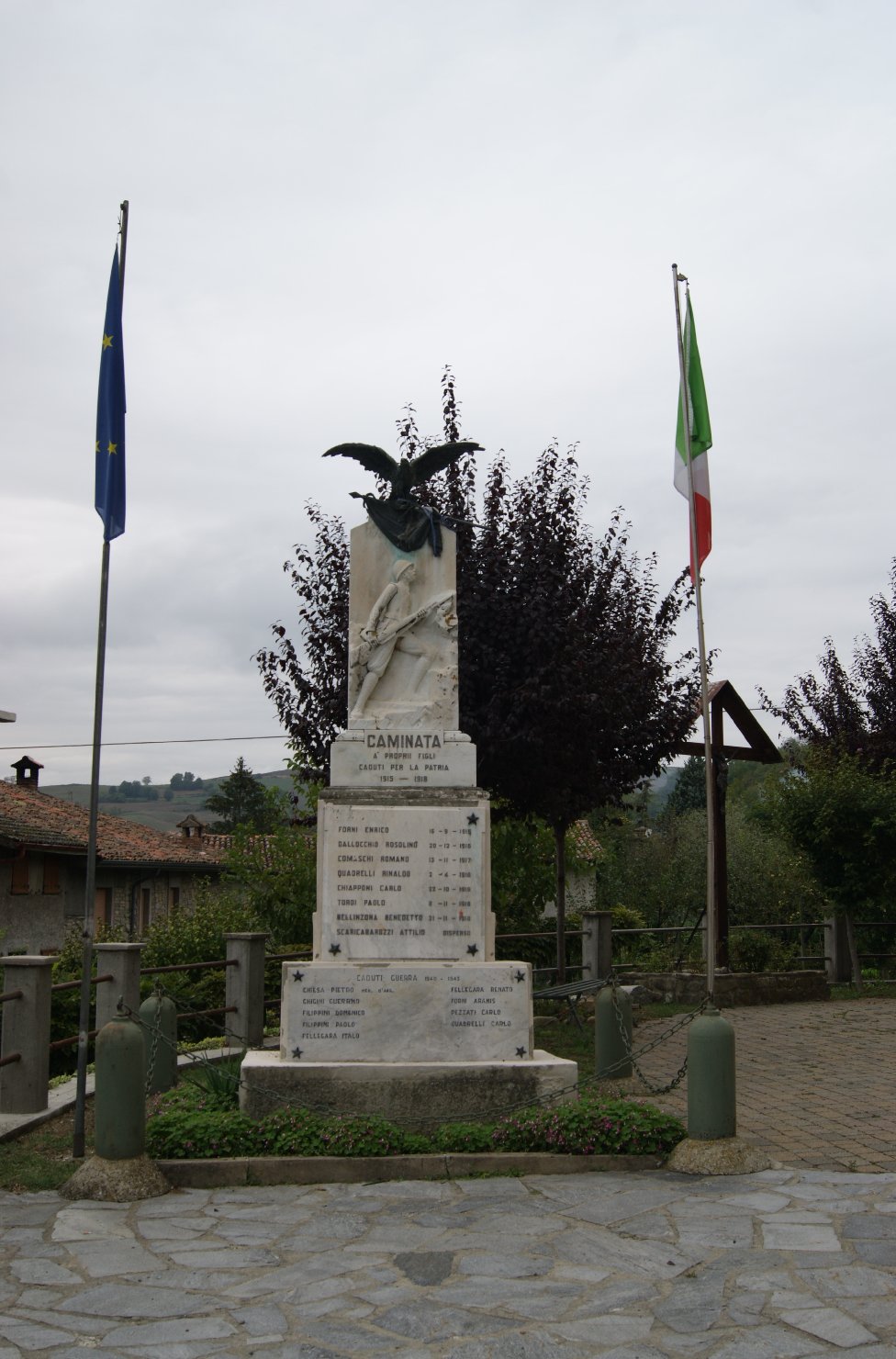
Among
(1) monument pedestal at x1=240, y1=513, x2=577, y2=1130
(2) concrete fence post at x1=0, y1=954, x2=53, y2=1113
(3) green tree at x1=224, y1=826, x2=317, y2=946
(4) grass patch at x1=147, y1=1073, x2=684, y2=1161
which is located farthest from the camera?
(3) green tree at x1=224, y1=826, x2=317, y2=946

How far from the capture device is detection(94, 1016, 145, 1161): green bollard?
6.05 meters

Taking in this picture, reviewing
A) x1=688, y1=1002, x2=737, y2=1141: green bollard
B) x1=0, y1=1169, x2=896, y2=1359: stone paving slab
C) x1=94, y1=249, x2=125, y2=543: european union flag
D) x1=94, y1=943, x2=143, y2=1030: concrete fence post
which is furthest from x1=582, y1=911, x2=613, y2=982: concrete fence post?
x1=94, y1=249, x2=125, y2=543: european union flag

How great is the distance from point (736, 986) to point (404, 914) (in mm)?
8195

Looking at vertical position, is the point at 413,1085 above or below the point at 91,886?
below

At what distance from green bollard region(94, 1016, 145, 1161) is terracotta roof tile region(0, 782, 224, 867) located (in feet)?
65.2

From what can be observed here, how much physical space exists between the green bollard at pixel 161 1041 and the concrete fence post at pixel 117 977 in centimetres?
39

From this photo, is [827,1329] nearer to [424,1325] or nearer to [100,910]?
[424,1325]

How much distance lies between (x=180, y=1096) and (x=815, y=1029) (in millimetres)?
7415

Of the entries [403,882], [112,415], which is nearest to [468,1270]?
[403,882]

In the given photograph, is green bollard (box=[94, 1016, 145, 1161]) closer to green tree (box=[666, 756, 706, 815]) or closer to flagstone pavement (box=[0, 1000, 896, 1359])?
flagstone pavement (box=[0, 1000, 896, 1359])

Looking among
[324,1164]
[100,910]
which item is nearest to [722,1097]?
[324,1164]

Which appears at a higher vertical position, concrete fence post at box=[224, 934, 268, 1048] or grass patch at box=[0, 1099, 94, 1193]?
concrete fence post at box=[224, 934, 268, 1048]

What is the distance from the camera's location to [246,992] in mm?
10570

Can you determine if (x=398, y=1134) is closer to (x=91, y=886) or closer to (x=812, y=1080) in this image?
(x=91, y=886)
